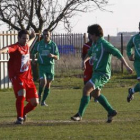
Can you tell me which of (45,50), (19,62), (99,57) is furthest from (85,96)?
(45,50)

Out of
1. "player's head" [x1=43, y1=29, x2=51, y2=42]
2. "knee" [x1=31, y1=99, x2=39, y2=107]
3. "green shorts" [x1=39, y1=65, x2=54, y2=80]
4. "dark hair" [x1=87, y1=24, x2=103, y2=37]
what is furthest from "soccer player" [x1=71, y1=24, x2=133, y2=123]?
"green shorts" [x1=39, y1=65, x2=54, y2=80]

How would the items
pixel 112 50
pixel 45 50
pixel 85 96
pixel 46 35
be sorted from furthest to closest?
1. pixel 45 50
2. pixel 46 35
3. pixel 85 96
4. pixel 112 50

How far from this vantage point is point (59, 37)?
30.7 meters

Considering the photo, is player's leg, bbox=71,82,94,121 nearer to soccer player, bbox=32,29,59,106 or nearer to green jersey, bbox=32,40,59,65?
soccer player, bbox=32,29,59,106

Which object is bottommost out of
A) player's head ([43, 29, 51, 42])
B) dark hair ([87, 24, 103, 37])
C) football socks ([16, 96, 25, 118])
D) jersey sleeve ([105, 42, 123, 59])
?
football socks ([16, 96, 25, 118])

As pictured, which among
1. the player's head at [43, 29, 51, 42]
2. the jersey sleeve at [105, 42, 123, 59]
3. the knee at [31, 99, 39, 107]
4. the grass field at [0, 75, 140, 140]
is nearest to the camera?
the grass field at [0, 75, 140, 140]

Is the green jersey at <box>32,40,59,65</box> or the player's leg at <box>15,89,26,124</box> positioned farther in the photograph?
the green jersey at <box>32,40,59,65</box>

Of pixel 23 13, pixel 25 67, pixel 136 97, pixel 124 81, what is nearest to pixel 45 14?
pixel 23 13

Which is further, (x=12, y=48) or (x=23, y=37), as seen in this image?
(x=23, y=37)

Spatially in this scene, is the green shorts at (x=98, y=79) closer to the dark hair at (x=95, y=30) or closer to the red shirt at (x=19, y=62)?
the dark hair at (x=95, y=30)

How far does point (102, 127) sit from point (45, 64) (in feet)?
18.6

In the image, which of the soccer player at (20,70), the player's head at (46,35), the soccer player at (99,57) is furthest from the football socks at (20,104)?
the player's head at (46,35)

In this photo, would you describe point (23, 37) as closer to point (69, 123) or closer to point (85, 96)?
point (85, 96)

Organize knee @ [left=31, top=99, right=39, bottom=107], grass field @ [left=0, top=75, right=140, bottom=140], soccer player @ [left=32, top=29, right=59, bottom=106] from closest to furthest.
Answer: grass field @ [left=0, top=75, right=140, bottom=140] → knee @ [left=31, top=99, right=39, bottom=107] → soccer player @ [left=32, top=29, right=59, bottom=106]
